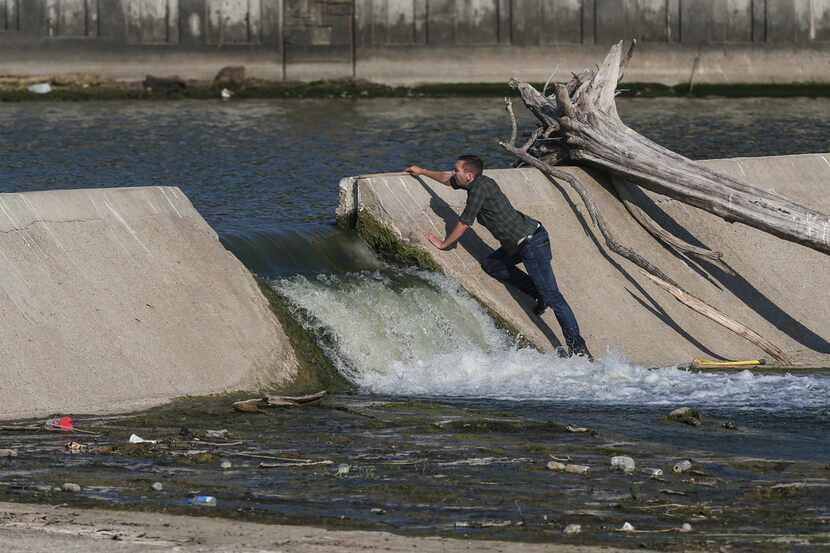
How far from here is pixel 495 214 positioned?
13.7 metres

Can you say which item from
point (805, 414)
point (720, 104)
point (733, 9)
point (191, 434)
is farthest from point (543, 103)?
point (733, 9)

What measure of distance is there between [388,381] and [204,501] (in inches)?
158

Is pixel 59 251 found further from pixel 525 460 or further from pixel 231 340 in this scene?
pixel 525 460

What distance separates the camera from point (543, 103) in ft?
51.0

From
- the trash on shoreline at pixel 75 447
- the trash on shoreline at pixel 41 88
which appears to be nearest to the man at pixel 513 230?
the trash on shoreline at pixel 75 447

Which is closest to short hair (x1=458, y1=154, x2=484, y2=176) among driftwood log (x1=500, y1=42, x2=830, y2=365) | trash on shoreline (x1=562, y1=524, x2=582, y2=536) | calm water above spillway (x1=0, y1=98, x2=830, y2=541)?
calm water above spillway (x1=0, y1=98, x2=830, y2=541)

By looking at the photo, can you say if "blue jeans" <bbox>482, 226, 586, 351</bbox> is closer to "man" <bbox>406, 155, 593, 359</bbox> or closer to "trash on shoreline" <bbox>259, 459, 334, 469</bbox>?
"man" <bbox>406, 155, 593, 359</bbox>

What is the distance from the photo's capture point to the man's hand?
14.1m

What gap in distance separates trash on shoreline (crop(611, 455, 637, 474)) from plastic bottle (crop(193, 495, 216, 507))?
2.38 m

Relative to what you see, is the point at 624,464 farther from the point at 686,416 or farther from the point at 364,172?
the point at 364,172

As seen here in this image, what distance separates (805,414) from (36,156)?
50.0 feet

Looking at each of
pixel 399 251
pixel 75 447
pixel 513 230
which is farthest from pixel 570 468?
pixel 399 251

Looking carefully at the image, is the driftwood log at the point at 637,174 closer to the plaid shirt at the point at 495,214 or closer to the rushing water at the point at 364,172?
the plaid shirt at the point at 495,214

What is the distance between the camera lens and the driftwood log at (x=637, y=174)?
46.9 ft
